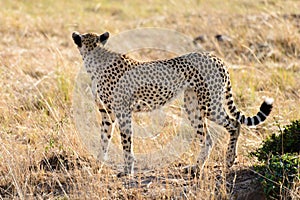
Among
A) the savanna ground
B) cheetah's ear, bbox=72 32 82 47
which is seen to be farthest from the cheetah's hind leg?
cheetah's ear, bbox=72 32 82 47

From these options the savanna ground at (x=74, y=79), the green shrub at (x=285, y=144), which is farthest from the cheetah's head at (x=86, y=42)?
the green shrub at (x=285, y=144)

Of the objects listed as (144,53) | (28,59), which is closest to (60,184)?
(28,59)

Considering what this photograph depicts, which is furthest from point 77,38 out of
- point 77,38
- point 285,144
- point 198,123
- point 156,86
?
point 285,144

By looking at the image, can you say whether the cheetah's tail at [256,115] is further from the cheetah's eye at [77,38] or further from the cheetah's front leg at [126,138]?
the cheetah's eye at [77,38]

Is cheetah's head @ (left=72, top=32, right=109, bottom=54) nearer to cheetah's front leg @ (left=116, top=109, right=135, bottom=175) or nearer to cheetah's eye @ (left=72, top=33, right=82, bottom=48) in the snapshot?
cheetah's eye @ (left=72, top=33, right=82, bottom=48)

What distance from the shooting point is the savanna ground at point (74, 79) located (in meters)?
4.21

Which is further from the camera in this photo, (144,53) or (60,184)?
(144,53)

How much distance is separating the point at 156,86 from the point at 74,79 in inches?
82.1

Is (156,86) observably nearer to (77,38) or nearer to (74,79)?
(77,38)

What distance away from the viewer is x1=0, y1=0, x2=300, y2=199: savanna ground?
4215 millimetres

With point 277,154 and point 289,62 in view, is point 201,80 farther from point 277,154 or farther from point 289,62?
point 289,62

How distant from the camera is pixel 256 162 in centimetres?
456

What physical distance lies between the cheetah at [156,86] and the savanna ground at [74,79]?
12.0 inches

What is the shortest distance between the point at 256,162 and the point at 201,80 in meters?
0.75
